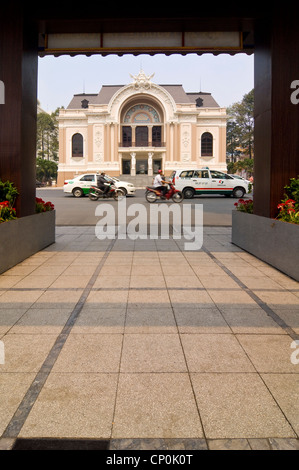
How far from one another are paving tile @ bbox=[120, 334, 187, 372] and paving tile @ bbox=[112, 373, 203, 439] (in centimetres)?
10

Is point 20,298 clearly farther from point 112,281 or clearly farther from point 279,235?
point 279,235

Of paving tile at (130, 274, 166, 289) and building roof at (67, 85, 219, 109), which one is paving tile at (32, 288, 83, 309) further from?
building roof at (67, 85, 219, 109)

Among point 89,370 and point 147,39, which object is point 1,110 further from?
point 89,370

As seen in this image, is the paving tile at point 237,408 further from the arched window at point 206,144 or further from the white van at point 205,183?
the arched window at point 206,144

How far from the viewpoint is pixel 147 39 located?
23.7ft

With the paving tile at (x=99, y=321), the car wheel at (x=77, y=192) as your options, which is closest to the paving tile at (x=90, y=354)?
the paving tile at (x=99, y=321)

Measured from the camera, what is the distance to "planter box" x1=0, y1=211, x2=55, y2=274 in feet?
18.2

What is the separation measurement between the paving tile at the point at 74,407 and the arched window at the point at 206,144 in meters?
48.1

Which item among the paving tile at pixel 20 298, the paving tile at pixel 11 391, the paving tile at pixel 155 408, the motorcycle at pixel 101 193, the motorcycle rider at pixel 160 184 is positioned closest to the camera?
the paving tile at pixel 155 408

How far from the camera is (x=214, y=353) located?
2854 mm

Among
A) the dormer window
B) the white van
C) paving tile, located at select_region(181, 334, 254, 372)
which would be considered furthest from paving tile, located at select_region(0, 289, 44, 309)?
the dormer window

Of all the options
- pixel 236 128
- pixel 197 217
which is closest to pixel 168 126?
pixel 236 128

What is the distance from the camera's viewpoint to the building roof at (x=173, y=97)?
4806 centimetres

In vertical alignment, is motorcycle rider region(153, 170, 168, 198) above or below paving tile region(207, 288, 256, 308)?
above
